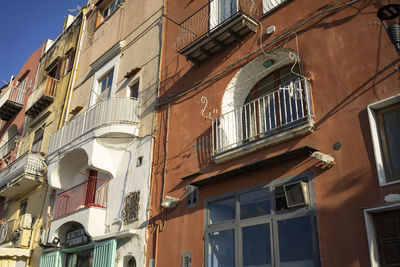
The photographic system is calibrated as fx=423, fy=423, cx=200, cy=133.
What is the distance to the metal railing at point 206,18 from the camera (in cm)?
1113

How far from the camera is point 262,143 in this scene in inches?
331

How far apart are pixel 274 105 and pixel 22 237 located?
1099 centimetres

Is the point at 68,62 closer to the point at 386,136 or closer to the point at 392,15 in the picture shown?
the point at 386,136

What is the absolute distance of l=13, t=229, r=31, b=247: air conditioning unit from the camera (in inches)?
599

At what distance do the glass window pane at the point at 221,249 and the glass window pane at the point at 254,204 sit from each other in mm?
515

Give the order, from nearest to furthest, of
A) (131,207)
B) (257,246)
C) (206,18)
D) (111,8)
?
(257,246) < (131,207) < (206,18) < (111,8)

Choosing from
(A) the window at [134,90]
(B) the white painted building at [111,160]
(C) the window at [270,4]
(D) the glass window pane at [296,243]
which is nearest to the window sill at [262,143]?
(D) the glass window pane at [296,243]

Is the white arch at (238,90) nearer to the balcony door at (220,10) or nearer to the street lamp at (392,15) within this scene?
the balcony door at (220,10)

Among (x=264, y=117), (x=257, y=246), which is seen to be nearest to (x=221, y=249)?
(x=257, y=246)

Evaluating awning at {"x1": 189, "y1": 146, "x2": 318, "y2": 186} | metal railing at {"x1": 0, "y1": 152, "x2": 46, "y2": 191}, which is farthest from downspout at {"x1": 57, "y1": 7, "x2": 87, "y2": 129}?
awning at {"x1": 189, "y1": 146, "x2": 318, "y2": 186}

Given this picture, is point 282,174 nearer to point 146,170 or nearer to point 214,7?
point 146,170

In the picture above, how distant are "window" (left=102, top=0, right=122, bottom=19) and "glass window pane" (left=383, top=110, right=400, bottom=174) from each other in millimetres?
13030

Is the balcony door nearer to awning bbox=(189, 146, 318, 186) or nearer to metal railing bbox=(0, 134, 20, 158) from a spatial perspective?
awning bbox=(189, 146, 318, 186)

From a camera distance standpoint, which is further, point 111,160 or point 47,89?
point 47,89
